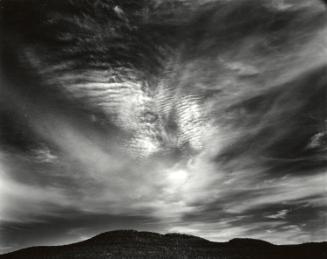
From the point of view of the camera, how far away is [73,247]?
111875 mm

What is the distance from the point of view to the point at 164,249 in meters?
115

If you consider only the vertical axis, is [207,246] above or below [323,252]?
above

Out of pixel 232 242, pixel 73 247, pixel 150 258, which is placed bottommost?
pixel 150 258

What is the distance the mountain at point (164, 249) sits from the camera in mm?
105875

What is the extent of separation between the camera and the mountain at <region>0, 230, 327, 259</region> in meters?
106

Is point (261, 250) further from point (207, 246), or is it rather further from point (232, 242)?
point (207, 246)

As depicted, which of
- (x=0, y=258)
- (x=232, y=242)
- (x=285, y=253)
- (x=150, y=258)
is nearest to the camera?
(x=150, y=258)

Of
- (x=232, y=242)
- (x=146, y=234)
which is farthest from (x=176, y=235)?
(x=232, y=242)

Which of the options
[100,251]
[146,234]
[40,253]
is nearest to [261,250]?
[146,234]

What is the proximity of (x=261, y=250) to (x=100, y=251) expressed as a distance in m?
61.1

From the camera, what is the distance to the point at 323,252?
104 m

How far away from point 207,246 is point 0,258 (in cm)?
7386

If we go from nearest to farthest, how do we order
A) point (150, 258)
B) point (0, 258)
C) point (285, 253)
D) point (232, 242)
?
point (150, 258) → point (0, 258) → point (285, 253) → point (232, 242)

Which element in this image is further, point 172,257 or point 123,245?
point 123,245
